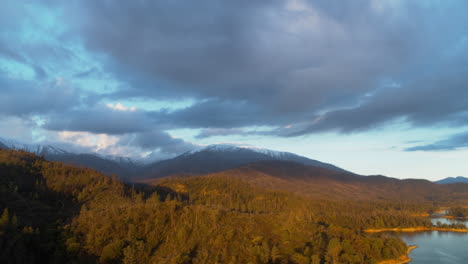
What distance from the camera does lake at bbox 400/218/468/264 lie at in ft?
262

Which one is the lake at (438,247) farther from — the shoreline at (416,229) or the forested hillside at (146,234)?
the forested hillside at (146,234)

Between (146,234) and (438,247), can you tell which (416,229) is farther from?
(146,234)

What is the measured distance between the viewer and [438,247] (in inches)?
3738

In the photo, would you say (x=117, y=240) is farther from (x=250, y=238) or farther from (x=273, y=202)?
(x=273, y=202)

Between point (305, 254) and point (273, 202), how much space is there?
8626 cm

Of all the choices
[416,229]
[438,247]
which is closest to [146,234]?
[438,247]

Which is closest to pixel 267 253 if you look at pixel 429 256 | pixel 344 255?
pixel 344 255

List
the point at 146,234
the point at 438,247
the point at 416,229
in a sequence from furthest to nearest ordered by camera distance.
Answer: the point at 416,229 → the point at 438,247 → the point at 146,234

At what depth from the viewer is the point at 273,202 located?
149m

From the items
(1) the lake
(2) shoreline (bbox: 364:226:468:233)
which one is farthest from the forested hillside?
(2) shoreline (bbox: 364:226:468:233)

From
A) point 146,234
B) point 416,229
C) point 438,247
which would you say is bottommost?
point 438,247

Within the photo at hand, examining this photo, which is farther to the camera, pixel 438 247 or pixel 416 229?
pixel 416 229

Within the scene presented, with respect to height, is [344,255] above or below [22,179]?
below

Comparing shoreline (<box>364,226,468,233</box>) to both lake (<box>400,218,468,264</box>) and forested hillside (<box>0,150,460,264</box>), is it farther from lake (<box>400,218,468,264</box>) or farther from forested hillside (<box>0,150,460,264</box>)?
forested hillside (<box>0,150,460,264</box>)
